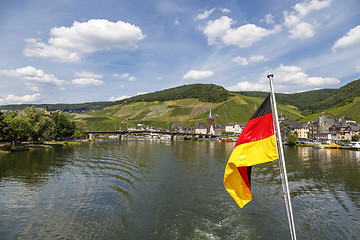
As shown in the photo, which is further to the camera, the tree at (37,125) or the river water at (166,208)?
the tree at (37,125)

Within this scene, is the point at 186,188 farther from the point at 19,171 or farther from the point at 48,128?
the point at 48,128

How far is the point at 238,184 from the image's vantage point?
10.1 meters

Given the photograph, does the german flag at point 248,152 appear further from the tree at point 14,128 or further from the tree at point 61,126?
the tree at point 61,126

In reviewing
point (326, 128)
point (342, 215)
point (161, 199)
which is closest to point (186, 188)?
point (161, 199)

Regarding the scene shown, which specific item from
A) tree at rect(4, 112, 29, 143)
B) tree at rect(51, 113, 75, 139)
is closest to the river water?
tree at rect(4, 112, 29, 143)

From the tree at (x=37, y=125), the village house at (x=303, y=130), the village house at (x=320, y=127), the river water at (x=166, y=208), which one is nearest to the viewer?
the river water at (x=166, y=208)

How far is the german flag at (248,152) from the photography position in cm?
974

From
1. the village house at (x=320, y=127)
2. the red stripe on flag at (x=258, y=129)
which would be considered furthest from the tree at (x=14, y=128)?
the village house at (x=320, y=127)

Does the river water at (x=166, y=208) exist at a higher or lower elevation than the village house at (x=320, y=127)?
lower

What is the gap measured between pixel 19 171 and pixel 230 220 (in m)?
41.1

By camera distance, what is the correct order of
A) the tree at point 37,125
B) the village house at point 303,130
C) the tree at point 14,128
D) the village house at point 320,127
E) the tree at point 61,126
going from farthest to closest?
the village house at point 303,130, the village house at point 320,127, the tree at point 61,126, the tree at point 37,125, the tree at point 14,128

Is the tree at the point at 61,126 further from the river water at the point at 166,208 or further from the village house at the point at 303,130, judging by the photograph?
the village house at the point at 303,130

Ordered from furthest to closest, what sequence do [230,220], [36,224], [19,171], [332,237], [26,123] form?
[26,123] < [19,171] < [230,220] < [36,224] < [332,237]

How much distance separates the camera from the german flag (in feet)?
32.0
